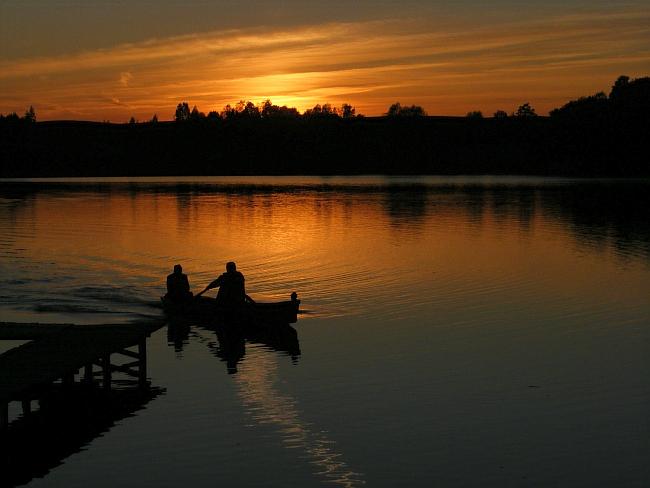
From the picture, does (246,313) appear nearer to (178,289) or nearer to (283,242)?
(178,289)

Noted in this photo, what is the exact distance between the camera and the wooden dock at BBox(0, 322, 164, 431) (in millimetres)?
18641

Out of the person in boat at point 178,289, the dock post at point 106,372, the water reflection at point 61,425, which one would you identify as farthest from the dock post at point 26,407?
the person in boat at point 178,289

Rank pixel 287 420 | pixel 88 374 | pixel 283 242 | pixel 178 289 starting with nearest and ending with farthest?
1. pixel 287 420
2. pixel 88 374
3. pixel 178 289
4. pixel 283 242

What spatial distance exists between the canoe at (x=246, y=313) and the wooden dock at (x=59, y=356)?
534 centimetres

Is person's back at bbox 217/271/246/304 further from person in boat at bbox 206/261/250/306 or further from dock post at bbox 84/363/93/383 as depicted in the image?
dock post at bbox 84/363/93/383

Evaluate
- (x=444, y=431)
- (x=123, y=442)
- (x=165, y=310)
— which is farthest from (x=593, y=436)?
(x=165, y=310)

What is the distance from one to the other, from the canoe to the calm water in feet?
2.38

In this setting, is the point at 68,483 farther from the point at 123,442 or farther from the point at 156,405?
the point at 156,405

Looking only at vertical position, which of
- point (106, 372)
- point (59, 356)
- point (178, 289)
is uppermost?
point (178, 289)

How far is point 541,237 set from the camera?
66312 millimetres

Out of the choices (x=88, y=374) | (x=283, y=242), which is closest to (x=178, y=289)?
(x=88, y=374)

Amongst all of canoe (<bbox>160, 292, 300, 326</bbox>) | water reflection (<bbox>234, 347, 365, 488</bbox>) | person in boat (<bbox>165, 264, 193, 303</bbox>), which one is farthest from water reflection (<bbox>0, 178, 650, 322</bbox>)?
water reflection (<bbox>234, 347, 365, 488</bbox>)

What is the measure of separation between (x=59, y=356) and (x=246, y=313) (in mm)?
10042

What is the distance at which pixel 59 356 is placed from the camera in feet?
69.5
